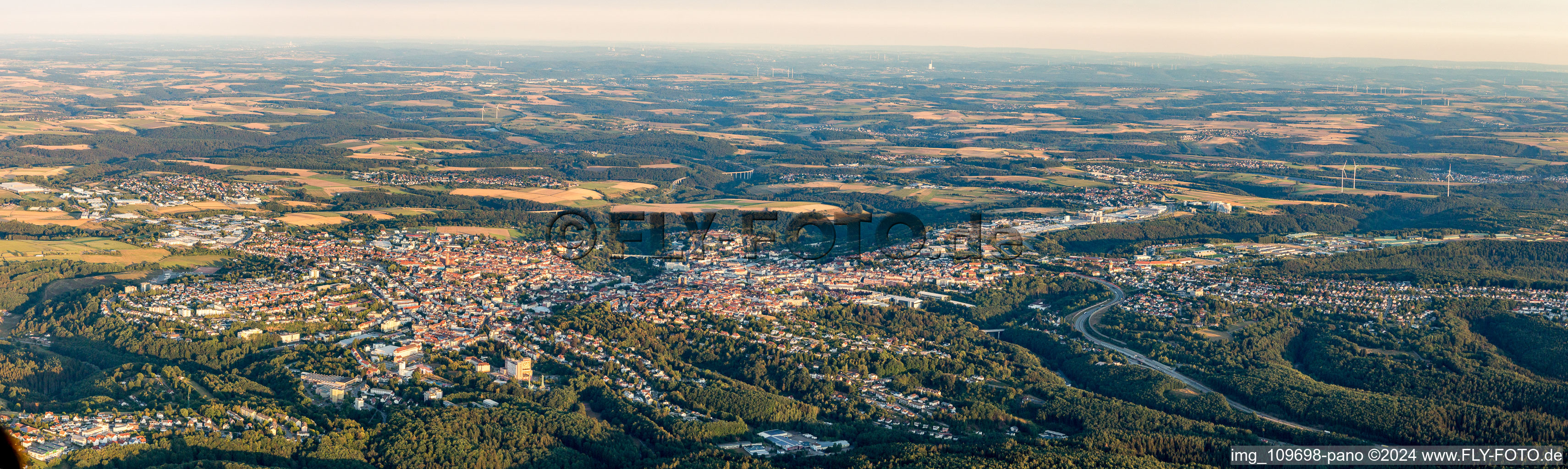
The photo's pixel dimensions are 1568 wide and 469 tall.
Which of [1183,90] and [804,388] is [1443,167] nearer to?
[804,388]

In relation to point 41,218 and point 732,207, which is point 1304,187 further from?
point 41,218

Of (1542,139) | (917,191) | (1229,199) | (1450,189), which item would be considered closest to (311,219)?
(917,191)

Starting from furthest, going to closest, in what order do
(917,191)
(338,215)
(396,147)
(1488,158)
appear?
1. (396,147)
2. (1488,158)
3. (917,191)
4. (338,215)

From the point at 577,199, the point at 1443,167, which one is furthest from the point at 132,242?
the point at 1443,167

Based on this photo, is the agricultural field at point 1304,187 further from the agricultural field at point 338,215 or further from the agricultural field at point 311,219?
the agricultural field at point 311,219

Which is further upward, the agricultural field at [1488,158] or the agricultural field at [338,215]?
the agricultural field at [1488,158]

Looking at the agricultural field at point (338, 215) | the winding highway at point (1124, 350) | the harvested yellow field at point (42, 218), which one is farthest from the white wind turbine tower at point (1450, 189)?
the harvested yellow field at point (42, 218)

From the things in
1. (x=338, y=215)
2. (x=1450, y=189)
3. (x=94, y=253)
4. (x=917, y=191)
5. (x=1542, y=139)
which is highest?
(x=1542, y=139)

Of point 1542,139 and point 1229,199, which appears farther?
point 1542,139

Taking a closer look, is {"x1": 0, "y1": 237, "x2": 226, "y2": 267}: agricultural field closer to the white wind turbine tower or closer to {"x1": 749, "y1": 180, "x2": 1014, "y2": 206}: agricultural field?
{"x1": 749, "y1": 180, "x2": 1014, "y2": 206}: agricultural field
